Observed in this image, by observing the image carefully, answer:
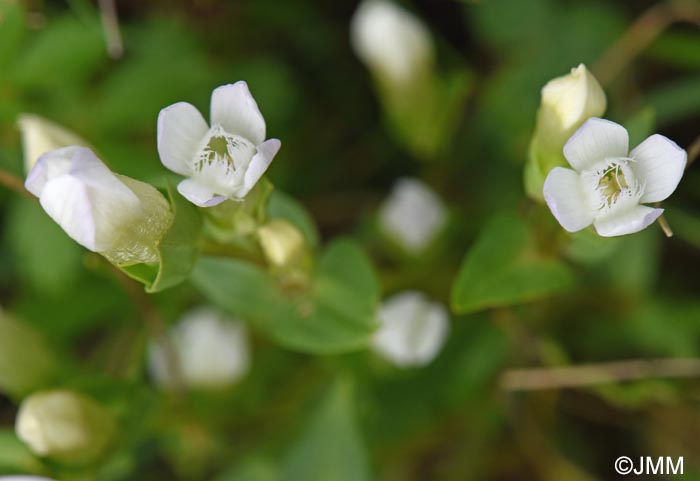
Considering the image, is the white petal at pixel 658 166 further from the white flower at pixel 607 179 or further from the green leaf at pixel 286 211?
the green leaf at pixel 286 211

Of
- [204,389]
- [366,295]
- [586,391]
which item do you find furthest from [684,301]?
[204,389]

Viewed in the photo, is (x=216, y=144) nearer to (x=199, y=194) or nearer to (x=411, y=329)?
(x=199, y=194)

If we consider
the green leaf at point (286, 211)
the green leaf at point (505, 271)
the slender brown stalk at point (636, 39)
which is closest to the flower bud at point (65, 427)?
the green leaf at point (286, 211)

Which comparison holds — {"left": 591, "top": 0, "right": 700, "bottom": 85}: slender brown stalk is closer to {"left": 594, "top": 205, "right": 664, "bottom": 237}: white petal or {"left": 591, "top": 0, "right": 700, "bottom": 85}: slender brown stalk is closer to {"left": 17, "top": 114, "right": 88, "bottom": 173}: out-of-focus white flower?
{"left": 594, "top": 205, "right": 664, "bottom": 237}: white petal

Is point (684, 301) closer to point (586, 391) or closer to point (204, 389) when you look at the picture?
point (586, 391)

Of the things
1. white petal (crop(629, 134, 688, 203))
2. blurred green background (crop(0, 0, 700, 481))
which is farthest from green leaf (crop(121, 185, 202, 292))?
white petal (crop(629, 134, 688, 203))

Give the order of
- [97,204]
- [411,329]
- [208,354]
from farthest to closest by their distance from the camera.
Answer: [208,354]
[411,329]
[97,204]

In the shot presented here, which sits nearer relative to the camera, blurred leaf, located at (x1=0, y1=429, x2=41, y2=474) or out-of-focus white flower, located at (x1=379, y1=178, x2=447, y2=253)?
blurred leaf, located at (x1=0, y1=429, x2=41, y2=474)

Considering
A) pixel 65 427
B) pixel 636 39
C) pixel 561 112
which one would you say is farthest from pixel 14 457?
pixel 636 39
